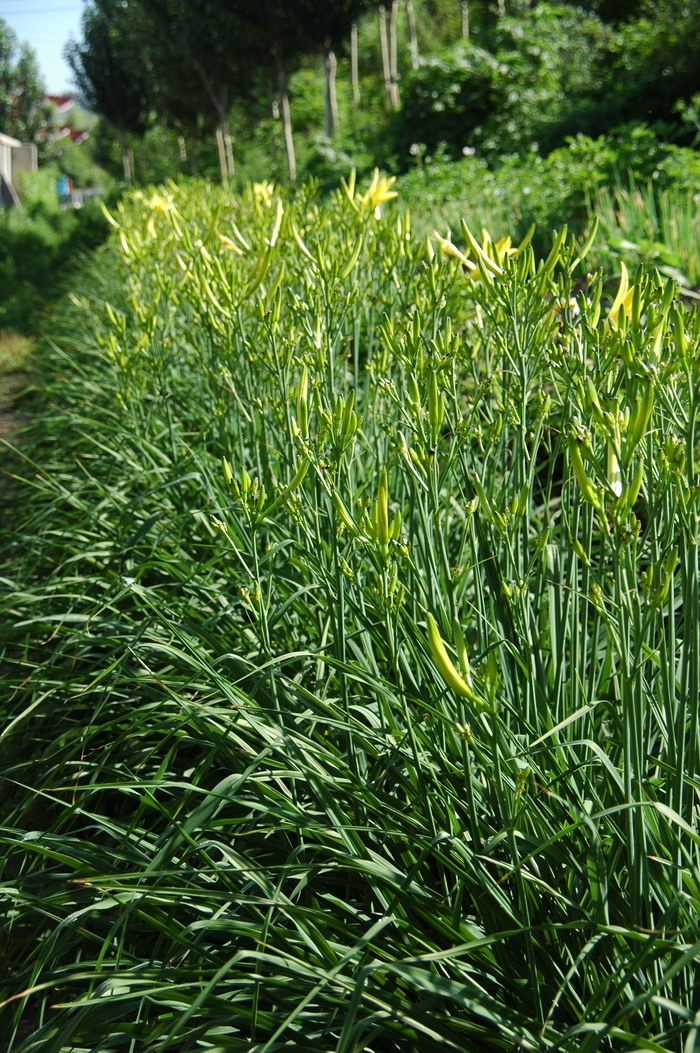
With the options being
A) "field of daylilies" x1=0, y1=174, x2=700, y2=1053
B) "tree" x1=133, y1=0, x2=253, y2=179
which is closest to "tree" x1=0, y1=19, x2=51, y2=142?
"tree" x1=133, y1=0, x2=253, y2=179

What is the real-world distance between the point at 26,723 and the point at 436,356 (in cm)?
144

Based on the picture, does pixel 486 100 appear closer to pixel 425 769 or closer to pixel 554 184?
pixel 554 184

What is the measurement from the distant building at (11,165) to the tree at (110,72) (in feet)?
17.3

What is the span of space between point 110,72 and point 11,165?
54.5 ft

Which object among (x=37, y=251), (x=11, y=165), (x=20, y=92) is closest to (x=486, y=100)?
(x=37, y=251)

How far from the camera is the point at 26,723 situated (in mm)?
2387

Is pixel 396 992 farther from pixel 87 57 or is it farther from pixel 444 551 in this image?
pixel 87 57

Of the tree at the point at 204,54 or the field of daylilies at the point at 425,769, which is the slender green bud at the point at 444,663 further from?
the tree at the point at 204,54

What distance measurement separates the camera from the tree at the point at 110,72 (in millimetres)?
28734

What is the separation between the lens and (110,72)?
3025 centimetres

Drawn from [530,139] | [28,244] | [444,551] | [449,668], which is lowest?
[28,244]

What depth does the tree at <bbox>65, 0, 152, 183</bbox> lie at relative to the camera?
94.3ft

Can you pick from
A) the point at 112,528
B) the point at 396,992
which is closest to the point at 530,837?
the point at 396,992

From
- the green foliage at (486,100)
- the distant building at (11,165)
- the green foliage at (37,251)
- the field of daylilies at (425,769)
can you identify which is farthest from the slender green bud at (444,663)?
the distant building at (11,165)
